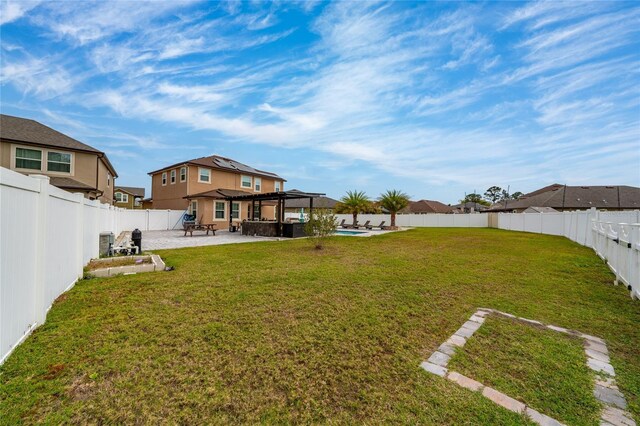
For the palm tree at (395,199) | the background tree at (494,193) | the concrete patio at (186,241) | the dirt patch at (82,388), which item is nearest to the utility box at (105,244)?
the concrete patio at (186,241)

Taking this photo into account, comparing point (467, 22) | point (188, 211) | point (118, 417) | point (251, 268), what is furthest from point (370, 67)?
point (188, 211)

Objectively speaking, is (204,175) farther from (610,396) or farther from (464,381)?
(610,396)

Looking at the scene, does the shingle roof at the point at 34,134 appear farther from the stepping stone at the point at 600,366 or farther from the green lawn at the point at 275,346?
the stepping stone at the point at 600,366

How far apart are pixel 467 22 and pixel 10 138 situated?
23.6 meters

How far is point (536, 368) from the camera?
108 inches

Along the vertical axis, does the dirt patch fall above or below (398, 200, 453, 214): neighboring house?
below

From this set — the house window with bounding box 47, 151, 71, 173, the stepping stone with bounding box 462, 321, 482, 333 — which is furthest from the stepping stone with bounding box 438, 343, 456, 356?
the house window with bounding box 47, 151, 71, 173

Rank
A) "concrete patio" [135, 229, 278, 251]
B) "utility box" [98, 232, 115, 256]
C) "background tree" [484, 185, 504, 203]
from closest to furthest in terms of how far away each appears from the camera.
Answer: "utility box" [98, 232, 115, 256], "concrete patio" [135, 229, 278, 251], "background tree" [484, 185, 504, 203]

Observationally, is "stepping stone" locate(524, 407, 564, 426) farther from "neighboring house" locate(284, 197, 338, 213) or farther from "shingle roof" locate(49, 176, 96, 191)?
"neighboring house" locate(284, 197, 338, 213)

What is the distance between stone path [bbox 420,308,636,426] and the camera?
2083mm

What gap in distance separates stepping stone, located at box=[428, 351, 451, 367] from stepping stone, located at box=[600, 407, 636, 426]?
116cm

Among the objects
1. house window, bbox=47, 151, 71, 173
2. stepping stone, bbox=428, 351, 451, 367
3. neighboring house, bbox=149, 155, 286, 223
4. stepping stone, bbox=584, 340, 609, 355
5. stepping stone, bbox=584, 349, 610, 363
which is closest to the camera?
stepping stone, bbox=428, 351, 451, 367

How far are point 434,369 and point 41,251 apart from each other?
15.7ft

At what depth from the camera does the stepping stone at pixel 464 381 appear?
95.1 inches
